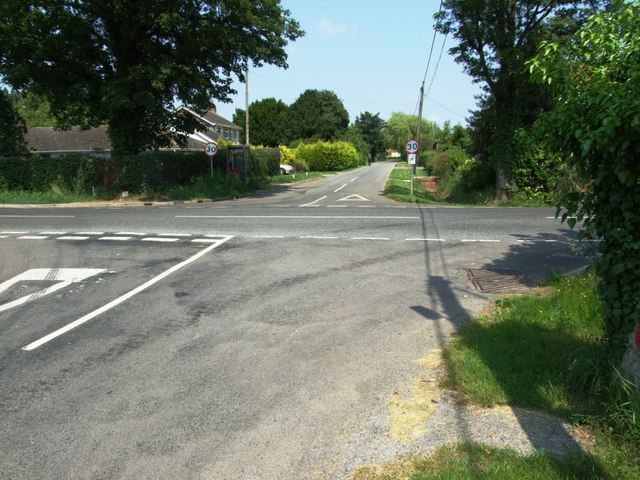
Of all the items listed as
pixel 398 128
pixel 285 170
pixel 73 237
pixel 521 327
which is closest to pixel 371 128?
pixel 398 128

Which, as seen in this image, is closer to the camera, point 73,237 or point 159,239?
point 159,239

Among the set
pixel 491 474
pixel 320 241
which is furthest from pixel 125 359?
pixel 320 241

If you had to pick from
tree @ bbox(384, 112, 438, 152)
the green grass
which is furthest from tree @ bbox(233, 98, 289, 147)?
tree @ bbox(384, 112, 438, 152)

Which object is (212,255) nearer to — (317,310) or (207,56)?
(317,310)

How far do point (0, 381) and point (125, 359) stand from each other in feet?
3.51

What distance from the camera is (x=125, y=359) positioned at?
5.12m

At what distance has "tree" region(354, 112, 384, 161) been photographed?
131250mm

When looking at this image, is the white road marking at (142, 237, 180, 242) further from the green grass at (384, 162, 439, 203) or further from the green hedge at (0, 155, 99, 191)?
the green hedge at (0, 155, 99, 191)

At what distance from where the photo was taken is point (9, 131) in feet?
91.6

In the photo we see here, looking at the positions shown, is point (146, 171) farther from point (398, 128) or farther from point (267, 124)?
point (398, 128)

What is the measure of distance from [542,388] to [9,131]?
102ft

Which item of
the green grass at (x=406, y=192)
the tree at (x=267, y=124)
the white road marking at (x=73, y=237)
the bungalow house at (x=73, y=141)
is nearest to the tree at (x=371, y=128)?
the tree at (x=267, y=124)

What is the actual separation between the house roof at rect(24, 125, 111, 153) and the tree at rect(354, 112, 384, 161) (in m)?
82.1

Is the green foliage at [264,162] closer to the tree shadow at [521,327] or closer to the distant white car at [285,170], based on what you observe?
the distant white car at [285,170]
